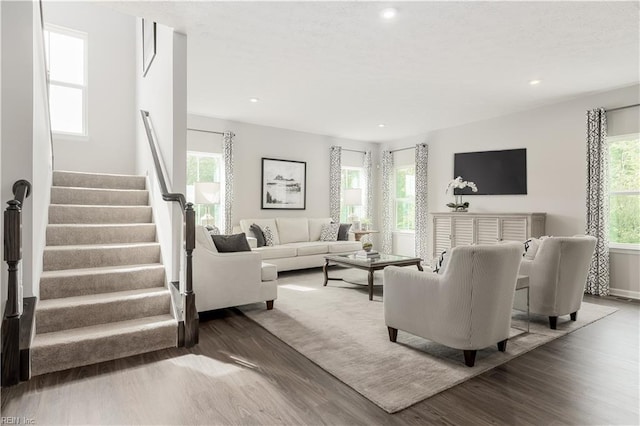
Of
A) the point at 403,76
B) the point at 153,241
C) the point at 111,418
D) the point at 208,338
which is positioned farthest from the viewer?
the point at 403,76

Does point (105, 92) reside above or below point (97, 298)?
above

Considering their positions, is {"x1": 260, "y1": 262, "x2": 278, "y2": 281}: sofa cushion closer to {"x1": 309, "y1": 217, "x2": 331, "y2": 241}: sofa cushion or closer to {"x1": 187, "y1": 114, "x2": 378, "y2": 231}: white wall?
{"x1": 187, "y1": 114, "x2": 378, "y2": 231}: white wall

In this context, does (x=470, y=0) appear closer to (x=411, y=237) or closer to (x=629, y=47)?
(x=629, y=47)

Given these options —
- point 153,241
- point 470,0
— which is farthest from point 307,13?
point 153,241

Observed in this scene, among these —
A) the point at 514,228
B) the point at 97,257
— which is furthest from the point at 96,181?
the point at 514,228

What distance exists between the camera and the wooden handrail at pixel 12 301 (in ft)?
7.36

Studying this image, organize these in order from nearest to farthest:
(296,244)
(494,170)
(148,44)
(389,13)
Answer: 1. (389,13)
2. (148,44)
3. (494,170)
4. (296,244)

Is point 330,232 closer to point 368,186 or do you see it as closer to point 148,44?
point 368,186

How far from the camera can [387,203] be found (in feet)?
27.6

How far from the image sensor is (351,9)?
289cm

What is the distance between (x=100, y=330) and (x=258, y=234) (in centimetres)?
343

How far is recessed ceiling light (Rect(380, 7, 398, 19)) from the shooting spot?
289 cm

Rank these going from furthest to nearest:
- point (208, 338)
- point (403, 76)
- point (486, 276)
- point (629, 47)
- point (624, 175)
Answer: point (624, 175), point (403, 76), point (629, 47), point (208, 338), point (486, 276)

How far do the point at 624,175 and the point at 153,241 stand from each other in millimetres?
6164
